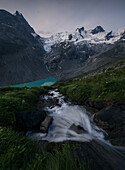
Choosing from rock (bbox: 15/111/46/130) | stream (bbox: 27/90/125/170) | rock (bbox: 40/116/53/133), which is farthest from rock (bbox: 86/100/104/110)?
rock (bbox: 15/111/46/130)

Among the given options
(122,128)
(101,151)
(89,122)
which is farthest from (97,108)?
(101,151)

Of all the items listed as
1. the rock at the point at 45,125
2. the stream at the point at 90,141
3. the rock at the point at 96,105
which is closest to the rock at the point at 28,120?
the rock at the point at 45,125

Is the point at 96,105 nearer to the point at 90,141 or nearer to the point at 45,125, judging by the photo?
the point at 90,141

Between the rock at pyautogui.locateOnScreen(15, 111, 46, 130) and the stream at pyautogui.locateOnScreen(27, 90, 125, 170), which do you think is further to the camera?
the rock at pyautogui.locateOnScreen(15, 111, 46, 130)

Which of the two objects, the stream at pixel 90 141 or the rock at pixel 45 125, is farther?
the rock at pixel 45 125

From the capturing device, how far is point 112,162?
321 cm

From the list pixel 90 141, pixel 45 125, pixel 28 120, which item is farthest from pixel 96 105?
pixel 28 120

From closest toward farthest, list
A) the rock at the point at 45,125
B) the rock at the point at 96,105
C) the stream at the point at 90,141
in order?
the stream at the point at 90,141 → the rock at the point at 45,125 → the rock at the point at 96,105

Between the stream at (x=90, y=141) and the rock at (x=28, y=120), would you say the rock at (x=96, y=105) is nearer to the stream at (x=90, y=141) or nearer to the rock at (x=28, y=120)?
the stream at (x=90, y=141)

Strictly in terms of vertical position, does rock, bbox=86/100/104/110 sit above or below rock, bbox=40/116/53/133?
above

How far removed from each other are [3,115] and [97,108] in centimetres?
790

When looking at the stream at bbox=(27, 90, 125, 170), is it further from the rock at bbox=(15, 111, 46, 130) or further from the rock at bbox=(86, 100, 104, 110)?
the rock at bbox=(86, 100, 104, 110)

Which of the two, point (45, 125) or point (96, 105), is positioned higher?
point (96, 105)

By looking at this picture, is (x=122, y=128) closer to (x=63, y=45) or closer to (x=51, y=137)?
(x=51, y=137)
